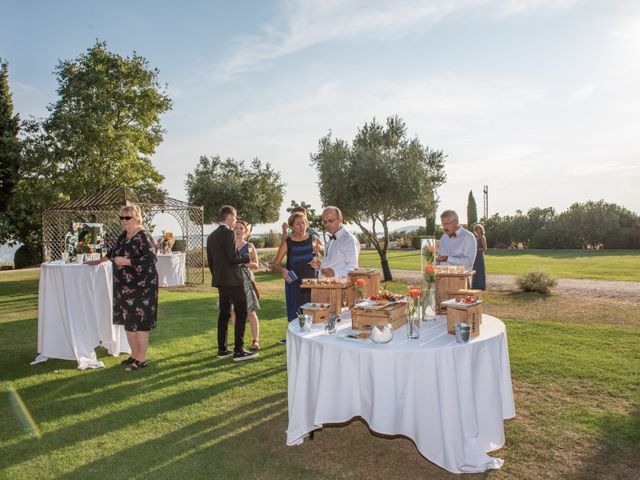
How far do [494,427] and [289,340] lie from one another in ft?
5.46

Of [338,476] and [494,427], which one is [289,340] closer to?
[338,476]

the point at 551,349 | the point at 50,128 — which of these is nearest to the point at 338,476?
the point at 551,349

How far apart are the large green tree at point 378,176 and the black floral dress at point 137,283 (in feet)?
37.1

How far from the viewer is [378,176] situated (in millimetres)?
15867

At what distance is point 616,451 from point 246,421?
315 cm

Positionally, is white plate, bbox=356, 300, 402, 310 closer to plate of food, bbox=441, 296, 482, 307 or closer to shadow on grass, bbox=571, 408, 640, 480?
plate of food, bbox=441, 296, 482, 307

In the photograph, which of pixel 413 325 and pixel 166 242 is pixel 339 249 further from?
pixel 166 242

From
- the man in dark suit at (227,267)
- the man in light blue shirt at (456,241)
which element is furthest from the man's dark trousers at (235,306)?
the man in light blue shirt at (456,241)

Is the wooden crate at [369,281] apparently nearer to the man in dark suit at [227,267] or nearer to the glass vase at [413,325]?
the glass vase at [413,325]

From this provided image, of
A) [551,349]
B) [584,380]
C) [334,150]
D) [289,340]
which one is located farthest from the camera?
[334,150]

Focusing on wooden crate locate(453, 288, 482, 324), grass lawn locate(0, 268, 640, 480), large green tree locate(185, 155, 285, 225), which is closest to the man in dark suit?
grass lawn locate(0, 268, 640, 480)

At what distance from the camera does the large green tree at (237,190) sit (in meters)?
37.4

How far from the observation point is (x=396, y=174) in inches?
623

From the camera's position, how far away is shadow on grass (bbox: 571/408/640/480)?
10.6 feet
